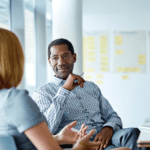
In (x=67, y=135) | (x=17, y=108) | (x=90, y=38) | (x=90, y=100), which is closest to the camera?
(x=17, y=108)

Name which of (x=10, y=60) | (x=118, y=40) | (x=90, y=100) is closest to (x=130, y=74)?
(x=118, y=40)

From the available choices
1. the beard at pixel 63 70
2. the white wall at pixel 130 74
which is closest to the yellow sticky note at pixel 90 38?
the white wall at pixel 130 74

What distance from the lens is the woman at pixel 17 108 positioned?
35.5 inches

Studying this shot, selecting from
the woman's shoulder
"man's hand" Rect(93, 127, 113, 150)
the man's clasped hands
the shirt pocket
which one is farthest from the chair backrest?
the shirt pocket

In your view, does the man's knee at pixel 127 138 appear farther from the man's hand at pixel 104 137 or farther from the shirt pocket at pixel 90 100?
the shirt pocket at pixel 90 100

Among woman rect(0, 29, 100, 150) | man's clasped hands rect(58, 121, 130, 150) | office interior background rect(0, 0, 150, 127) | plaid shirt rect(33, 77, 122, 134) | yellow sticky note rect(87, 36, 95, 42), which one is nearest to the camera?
woman rect(0, 29, 100, 150)

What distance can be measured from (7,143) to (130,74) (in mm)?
3177

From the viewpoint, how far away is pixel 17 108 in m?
0.90

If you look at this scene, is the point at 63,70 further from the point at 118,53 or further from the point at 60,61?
the point at 118,53

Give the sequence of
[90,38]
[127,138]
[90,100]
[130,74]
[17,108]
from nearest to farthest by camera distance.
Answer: [17,108] < [127,138] < [90,100] < [130,74] < [90,38]

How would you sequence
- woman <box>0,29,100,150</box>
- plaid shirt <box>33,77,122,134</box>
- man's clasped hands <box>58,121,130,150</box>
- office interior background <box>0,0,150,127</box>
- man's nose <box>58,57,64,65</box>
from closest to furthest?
woman <box>0,29,100,150</box> < man's clasped hands <box>58,121,130,150</box> < plaid shirt <box>33,77,122,134</box> < man's nose <box>58,57,64,65</box> < office interior background <box>0,0,150,127</box>

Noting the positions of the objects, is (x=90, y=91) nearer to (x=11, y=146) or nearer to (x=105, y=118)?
(x=105, y=118)

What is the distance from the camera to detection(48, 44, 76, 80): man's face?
2.04 meters

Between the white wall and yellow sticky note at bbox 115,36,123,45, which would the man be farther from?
yellow sticky note at bbox 115,36,123,45
